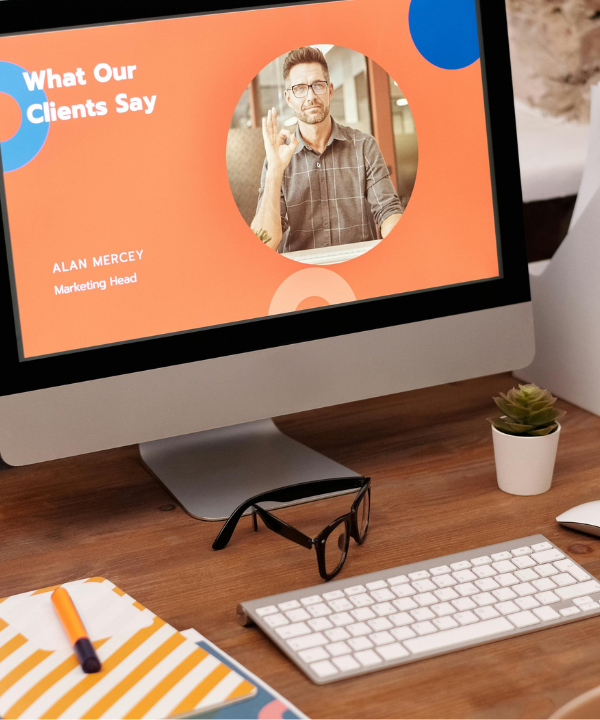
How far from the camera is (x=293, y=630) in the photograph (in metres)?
0.62

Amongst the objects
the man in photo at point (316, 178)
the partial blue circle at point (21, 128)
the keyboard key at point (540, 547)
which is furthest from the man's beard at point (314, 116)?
the keyboard key at point (540, 547)

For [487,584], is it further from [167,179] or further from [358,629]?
[167,179]

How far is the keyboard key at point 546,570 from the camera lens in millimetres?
690

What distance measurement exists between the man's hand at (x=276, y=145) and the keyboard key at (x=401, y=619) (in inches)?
18.5

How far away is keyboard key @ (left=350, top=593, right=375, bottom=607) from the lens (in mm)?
651

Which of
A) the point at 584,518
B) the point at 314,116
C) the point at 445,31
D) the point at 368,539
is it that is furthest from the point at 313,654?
the point at 445,31

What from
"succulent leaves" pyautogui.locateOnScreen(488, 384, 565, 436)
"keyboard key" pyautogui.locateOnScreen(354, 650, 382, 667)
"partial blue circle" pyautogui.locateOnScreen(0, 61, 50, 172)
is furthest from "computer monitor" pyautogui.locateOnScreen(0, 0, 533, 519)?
"keyboard key" pyautogui.locateOnScreen(354, 650, 382, 667)

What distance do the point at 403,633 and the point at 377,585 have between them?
0.21 feet

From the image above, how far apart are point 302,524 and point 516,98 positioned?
33.5 inches

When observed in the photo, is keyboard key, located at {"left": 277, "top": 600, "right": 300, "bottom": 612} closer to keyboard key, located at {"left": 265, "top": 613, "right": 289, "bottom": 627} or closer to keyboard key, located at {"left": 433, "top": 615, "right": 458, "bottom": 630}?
keyboard key, located at {"left": 265, "top": 613, "right": 289, "bottom": 627}

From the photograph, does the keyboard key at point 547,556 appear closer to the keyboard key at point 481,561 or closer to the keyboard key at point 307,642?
the keyboard key at point 481,561

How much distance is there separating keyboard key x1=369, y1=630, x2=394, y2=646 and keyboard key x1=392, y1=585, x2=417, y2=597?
5cm

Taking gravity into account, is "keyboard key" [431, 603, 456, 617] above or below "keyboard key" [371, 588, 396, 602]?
below

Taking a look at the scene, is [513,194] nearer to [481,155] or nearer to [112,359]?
[481,155]
